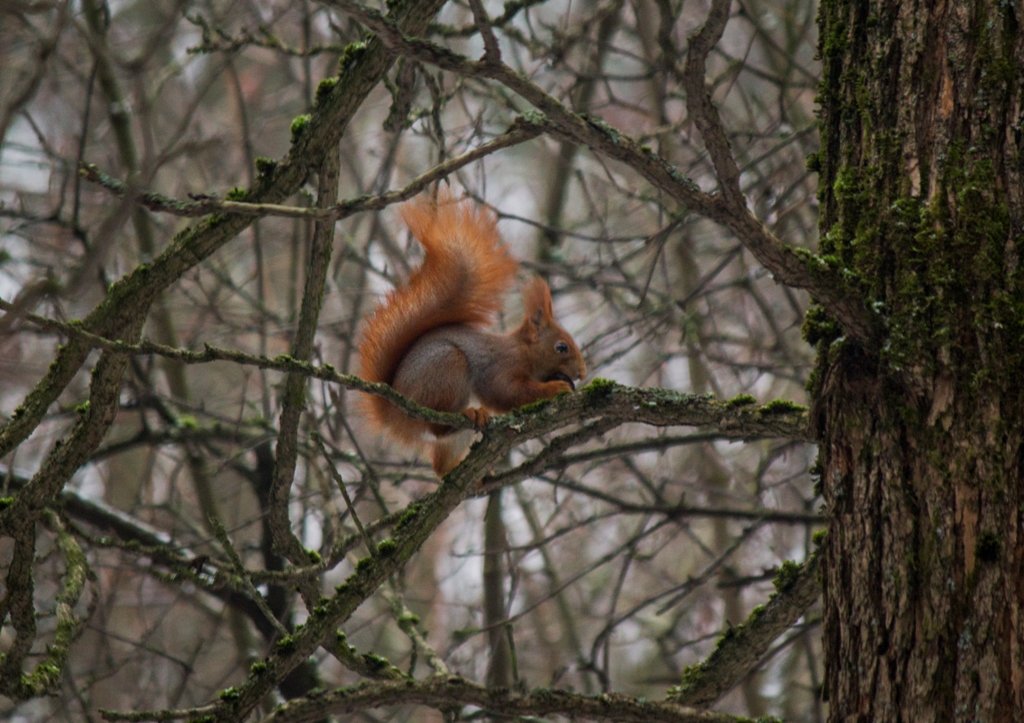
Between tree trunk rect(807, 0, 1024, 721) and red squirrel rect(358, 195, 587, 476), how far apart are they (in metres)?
1.46

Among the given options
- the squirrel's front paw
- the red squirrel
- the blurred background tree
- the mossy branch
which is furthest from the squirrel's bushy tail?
the mossy branch

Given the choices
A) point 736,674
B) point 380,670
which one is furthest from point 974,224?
point 380,670

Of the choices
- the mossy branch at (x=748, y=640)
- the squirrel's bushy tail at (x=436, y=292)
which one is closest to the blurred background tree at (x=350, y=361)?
the mossy branch at (x=748, y=640)

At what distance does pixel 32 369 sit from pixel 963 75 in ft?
13.4

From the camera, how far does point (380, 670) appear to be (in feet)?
6.91

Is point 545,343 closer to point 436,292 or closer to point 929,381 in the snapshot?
point 436,292

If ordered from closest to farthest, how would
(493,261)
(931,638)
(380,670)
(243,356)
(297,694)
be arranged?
(931,638) < (243,356) < (380,670) < (493,261) < (297,694)

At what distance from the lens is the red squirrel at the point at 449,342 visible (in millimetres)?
3285

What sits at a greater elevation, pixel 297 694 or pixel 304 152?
pixel 304 152

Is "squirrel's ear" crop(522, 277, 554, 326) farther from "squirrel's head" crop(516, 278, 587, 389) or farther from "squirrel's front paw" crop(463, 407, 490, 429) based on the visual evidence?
"squirrel's front paw" crop(463, 407, 490, 429)

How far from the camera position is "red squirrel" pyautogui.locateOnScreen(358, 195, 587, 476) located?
3.29 m

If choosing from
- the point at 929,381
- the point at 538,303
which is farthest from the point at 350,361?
the point at 929,381

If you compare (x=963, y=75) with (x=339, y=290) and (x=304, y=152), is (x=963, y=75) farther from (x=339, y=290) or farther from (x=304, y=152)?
(x=339, y=290)

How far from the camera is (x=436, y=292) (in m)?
3.42
